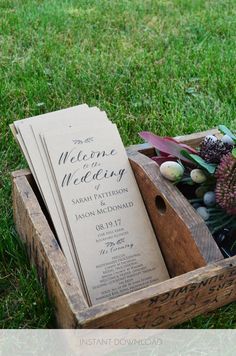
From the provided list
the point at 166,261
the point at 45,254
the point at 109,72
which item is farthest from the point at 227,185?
the point at 109,72

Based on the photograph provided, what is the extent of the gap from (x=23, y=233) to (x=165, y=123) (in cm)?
80

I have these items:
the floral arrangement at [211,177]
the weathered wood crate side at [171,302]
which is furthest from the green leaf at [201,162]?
the weathered wood crate side at [171,302]

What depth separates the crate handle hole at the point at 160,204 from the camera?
1.28m

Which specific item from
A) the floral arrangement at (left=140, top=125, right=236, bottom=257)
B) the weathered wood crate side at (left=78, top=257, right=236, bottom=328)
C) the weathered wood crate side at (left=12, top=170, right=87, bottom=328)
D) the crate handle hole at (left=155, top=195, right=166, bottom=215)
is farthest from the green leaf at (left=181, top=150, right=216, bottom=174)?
the weathered wood crate side at (left=12, top=170, right=87, bottom=328)

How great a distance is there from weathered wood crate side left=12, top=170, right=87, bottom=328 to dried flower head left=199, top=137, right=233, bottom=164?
14.9 inches

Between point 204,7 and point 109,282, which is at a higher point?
point 109,282

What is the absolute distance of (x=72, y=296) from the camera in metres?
1.00

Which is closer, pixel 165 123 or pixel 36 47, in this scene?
pixel 165 123

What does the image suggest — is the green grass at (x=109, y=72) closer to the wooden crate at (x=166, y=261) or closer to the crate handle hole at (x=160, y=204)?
the wooden crate at (x=166, y=261)

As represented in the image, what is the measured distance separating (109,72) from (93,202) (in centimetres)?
115

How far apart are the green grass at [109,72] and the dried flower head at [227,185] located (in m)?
0.24

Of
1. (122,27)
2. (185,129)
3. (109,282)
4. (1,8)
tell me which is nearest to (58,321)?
(109,282)

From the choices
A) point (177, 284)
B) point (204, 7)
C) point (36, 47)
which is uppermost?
point (177, 284)

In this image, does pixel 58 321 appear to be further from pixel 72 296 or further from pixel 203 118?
pixel 203 118
